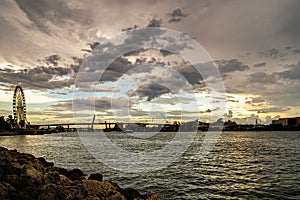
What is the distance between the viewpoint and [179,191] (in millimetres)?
25438

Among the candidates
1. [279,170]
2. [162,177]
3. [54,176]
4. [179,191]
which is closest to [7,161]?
[54,176]

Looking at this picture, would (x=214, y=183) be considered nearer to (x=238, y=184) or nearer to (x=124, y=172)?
(x=238, y=184)

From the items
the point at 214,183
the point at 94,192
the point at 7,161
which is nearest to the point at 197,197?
the point at 214,183

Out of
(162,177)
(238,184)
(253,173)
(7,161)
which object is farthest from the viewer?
(253,173)

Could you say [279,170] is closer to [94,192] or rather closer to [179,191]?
[179,191]

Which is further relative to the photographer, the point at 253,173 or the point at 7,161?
the point at 253,173

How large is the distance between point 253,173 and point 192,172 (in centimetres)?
775

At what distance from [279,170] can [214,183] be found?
12.8 meters

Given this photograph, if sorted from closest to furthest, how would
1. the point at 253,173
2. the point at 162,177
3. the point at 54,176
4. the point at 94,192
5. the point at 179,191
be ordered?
the point at 94,192 → the point at 54,176 → the point at 179,191 → the point at 162,177 → the point at 253,173

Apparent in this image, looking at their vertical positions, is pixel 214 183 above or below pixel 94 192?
below

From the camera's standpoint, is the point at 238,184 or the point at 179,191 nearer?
the point at 179,191

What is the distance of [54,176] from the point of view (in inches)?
642

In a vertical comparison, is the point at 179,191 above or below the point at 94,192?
below

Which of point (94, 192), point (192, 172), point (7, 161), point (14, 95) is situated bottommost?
point (192, 172)
